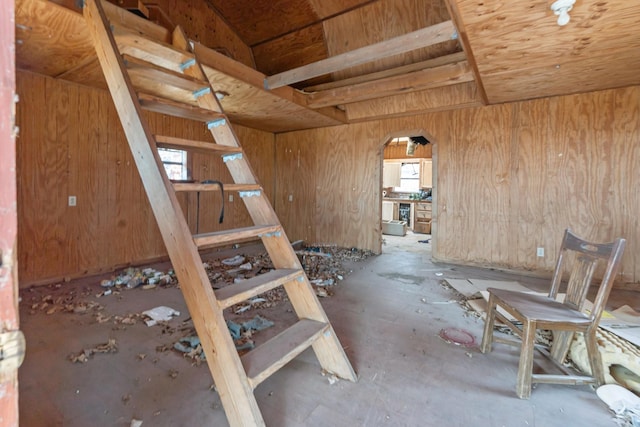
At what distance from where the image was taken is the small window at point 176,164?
4.59 meters

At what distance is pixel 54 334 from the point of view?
7.32 feet

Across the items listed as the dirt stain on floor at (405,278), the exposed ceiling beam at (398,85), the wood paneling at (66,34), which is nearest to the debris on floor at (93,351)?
the wood paneling at (66,34)

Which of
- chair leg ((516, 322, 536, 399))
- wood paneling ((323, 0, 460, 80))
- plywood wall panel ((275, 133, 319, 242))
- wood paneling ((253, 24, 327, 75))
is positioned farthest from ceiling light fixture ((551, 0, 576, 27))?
plywood wall panel ((275, 133, 319, 242))

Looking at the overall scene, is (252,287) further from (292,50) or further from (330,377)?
(292,50)

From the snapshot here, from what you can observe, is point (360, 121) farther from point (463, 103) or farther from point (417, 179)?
point (417, 179)

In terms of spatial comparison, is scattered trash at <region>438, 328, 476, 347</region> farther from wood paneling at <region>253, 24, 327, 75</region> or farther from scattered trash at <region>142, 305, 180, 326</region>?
wood paneling at <region>253, 24, 327, 75</region>

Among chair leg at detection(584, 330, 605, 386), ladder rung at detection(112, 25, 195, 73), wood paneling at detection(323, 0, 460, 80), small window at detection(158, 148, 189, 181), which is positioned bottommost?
chair leg at detection(584, 330, 605, 386)

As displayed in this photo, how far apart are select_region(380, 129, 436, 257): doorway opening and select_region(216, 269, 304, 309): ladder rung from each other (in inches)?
210

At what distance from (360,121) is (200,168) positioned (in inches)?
118

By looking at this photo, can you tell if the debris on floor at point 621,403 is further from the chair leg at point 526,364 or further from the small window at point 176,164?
the small window at point 176,164

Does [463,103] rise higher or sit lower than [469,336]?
higher

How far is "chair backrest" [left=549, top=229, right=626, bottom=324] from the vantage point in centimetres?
158

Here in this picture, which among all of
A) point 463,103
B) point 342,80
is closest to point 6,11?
point 342,80

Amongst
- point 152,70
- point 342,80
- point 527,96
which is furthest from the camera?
point 342,80
